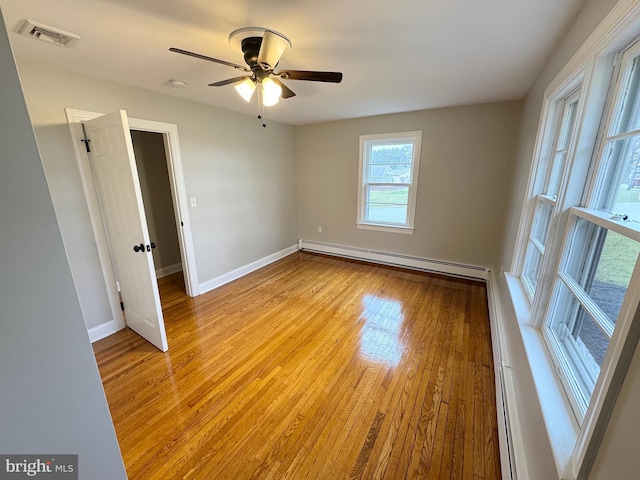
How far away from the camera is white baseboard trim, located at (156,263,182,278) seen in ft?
12.4

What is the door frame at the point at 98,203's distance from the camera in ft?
6.90

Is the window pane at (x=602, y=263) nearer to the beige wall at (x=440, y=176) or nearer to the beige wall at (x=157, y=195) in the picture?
the beige wall at (x=440, y=176)

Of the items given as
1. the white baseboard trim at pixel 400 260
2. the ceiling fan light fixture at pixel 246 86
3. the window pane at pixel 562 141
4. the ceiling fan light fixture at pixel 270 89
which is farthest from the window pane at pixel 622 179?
the white baseboard trim at pixel 400 260

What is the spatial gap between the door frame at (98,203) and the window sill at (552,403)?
326 centimetres

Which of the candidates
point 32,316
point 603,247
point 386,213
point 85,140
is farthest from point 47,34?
point 386,213

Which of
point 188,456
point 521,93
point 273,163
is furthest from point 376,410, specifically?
point 273,163

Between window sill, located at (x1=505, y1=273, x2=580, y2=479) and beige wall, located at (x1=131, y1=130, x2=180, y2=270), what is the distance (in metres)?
4.34

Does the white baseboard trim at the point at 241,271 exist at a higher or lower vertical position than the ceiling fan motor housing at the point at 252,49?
lower

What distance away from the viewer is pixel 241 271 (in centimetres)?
382

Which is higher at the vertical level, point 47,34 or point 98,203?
point 47,34

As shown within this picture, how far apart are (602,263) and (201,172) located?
137 inches

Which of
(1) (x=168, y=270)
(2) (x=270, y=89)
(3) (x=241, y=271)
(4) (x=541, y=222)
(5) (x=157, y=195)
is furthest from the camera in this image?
(1) (x=168, y=270)

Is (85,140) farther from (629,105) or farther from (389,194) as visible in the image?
(389,194)

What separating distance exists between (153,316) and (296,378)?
1.37 metres
